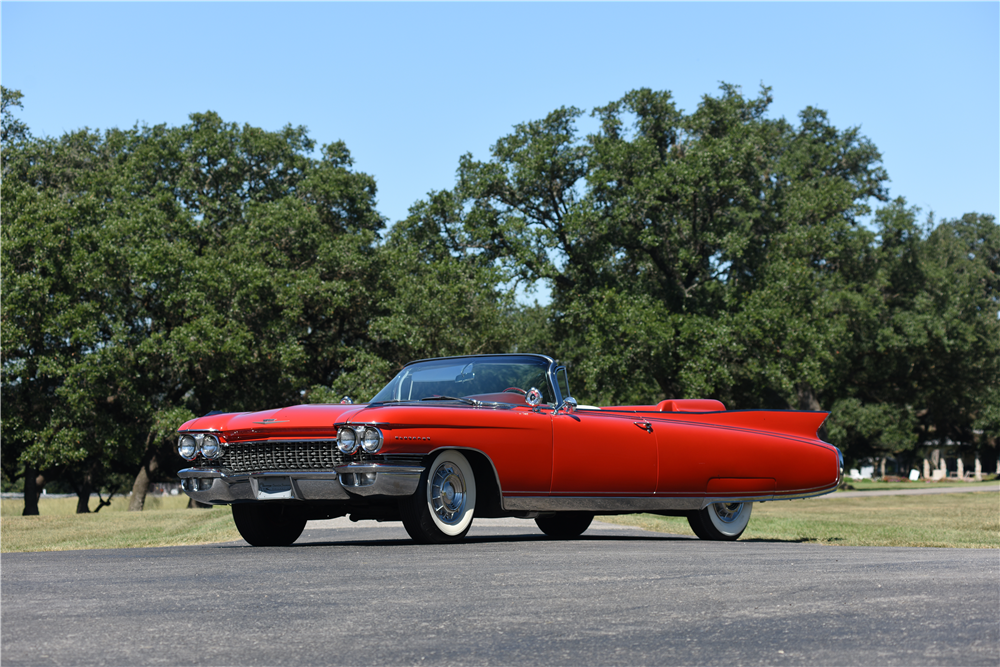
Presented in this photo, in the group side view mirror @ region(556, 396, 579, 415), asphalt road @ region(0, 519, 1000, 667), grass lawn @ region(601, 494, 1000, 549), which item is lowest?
grass lawn @ region(601, 494, 1000, 549)

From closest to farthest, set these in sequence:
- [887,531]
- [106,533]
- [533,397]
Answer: [533,397] < [887,531] < [106,533]

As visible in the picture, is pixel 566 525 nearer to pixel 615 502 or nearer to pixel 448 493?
pixel 615 502

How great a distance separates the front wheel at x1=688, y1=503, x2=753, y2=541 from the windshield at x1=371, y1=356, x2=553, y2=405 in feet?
7.01

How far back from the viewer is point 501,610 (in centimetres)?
494

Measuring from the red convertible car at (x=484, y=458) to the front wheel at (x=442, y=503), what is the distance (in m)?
0.01

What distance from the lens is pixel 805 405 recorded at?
134ft

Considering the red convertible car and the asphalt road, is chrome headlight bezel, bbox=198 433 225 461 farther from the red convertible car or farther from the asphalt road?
the asphalt road

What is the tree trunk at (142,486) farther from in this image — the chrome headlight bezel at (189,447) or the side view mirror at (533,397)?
the side view mirror at (533,397)

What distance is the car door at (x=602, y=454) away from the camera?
9406 millimetres

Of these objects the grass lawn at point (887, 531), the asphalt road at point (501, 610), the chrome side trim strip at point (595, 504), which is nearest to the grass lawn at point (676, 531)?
the grass lawn at point (887, 531)

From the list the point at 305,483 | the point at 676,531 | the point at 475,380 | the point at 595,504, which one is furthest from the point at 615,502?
the point at 676,531

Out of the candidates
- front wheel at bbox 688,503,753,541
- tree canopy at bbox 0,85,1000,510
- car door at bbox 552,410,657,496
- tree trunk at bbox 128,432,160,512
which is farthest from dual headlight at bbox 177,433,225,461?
tree trunk at bbox 128,432,160,512

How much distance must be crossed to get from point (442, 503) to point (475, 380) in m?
1.47

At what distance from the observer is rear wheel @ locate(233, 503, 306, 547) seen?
9562mm
